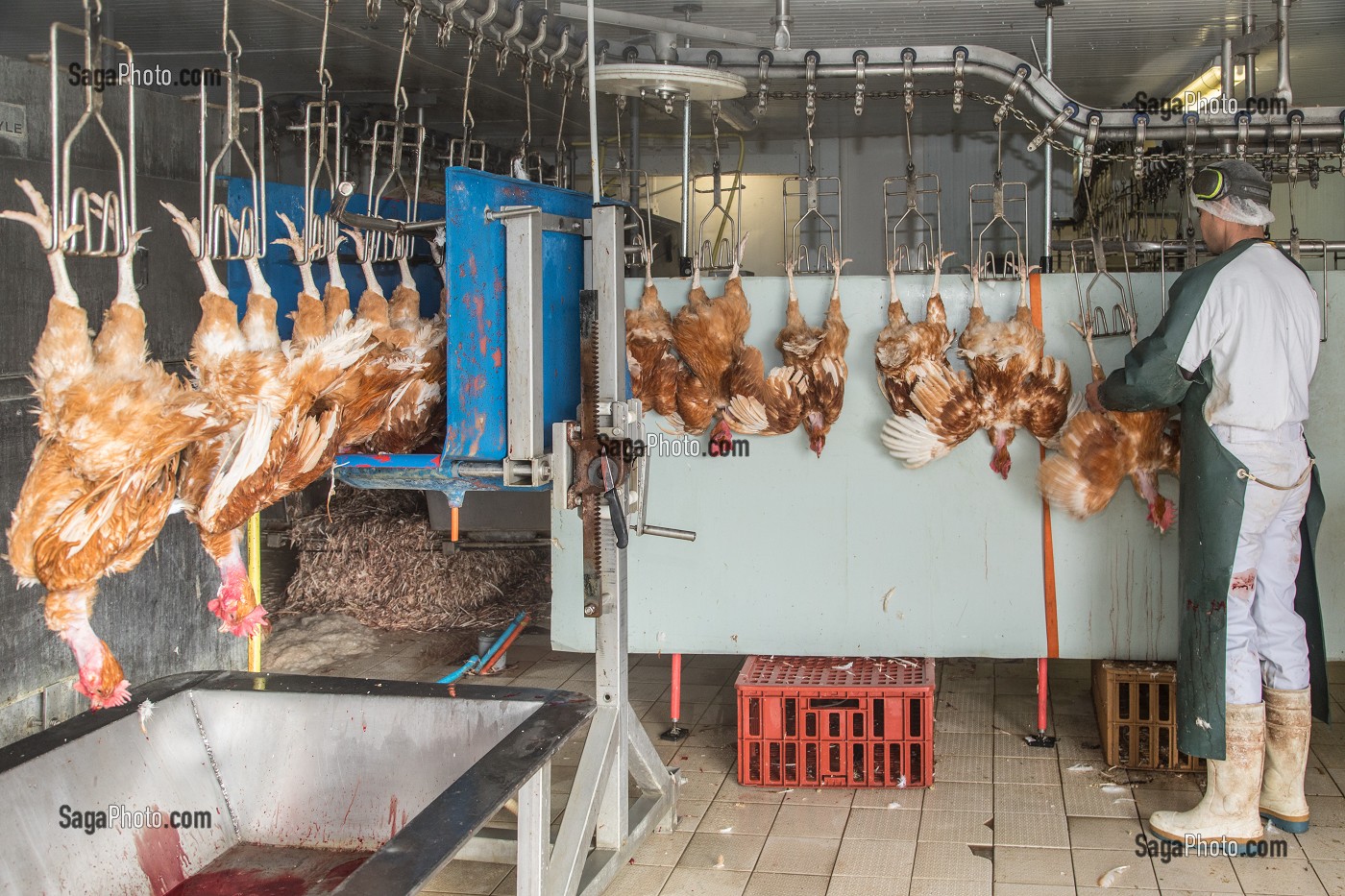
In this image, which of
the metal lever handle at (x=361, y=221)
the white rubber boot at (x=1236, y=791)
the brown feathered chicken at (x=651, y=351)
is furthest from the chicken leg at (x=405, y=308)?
the white rubber boot at (x=1236, y=791)

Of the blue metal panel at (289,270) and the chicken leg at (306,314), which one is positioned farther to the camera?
the blue metal panel at (289,270)

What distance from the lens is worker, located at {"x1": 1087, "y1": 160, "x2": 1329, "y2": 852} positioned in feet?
12.2

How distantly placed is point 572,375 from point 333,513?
3892 millimetres

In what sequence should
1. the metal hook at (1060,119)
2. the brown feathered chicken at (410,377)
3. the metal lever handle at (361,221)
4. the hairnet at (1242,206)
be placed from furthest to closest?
1. the metal hook at (1060,119)
2. the hairnet at (1242,206)
3. the brown feathered chicken at (410,377)
4. the metal lever handle at (361,221)

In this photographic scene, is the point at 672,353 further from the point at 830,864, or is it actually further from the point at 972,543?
the point at 830,864

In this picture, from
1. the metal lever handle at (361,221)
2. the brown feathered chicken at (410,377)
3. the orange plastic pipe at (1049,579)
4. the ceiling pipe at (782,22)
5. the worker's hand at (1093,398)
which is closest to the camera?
the metal lever handle at (361,221)

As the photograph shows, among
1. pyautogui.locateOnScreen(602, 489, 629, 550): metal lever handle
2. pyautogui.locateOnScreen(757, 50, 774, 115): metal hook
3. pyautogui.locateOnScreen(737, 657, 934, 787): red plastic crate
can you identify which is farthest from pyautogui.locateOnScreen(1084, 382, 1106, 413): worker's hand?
pyautogui.locateOnScreen(602, 489, 629, 550): metal lever handle

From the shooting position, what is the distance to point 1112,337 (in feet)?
14.6

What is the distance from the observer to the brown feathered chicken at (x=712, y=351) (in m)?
4.38

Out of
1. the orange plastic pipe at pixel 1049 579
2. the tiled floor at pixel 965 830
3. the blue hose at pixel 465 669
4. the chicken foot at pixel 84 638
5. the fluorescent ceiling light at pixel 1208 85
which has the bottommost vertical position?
the tiled floor at pixel 965 830

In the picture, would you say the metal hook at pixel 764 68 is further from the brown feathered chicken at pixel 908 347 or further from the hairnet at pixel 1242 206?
the hairnet at pixel 1242 206

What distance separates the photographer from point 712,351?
439cm

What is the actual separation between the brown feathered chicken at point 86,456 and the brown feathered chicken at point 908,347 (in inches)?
103

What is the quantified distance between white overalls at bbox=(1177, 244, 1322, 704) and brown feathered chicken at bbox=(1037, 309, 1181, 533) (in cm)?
40
